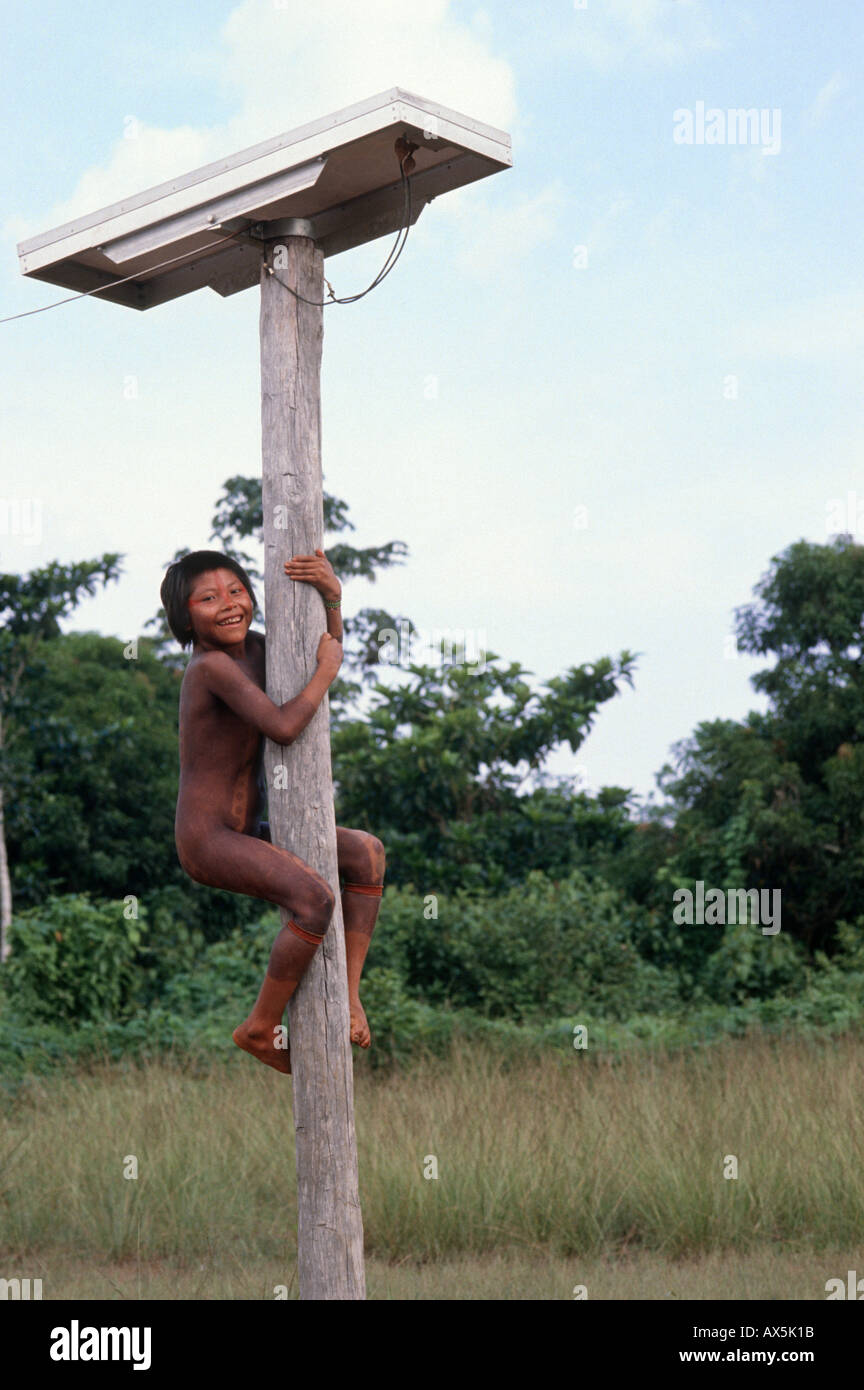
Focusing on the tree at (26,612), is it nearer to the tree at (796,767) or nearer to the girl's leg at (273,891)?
the tree at (796,767)

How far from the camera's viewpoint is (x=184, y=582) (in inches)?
165

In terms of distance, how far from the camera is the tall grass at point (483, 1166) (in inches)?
286

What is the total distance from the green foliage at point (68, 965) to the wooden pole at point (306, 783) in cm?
814

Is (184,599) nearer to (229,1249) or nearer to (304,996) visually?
(304,996)

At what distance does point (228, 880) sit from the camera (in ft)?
13.4

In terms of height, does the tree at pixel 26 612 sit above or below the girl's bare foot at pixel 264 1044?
above

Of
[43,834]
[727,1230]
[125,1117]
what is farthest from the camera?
[43,834]

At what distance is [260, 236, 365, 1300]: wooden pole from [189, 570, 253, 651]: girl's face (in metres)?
0.11

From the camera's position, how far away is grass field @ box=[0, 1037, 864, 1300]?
6797 millimetres

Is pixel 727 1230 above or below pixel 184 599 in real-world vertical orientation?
below

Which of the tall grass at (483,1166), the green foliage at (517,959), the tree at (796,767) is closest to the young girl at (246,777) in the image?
the tall grass at (483,1166)

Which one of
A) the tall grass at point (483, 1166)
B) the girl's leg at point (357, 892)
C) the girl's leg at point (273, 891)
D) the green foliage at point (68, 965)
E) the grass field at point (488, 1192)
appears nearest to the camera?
the girl's leg at point (273, 891)
